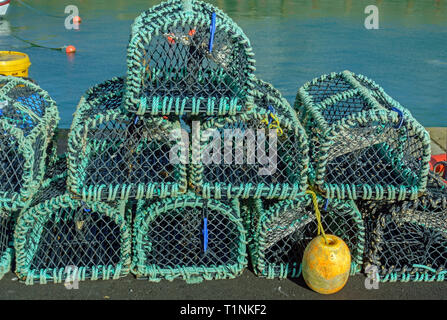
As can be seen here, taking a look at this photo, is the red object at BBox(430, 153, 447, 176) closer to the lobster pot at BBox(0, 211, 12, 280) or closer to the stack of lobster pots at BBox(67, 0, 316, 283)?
the stack of lobster pots at BBox(67, 0, 316, 283)

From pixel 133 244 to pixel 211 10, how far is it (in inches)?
61.5

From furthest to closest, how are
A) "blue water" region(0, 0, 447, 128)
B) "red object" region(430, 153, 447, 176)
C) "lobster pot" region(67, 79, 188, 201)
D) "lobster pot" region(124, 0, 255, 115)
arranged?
"blue water" region(0, 0, 447, 128), "red object" region(430, 153, 447, 176), "lobster pot" region(67, 79, 188, 201), "lobster pot" region(124, 0, 255, 115)

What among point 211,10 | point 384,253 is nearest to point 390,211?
point 384,253

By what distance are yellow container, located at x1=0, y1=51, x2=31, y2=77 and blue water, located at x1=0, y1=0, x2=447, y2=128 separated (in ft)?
5.34

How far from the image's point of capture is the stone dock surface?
313 centimetres

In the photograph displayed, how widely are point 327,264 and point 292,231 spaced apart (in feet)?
1.15

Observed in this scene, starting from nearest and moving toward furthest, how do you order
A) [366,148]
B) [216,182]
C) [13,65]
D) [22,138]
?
[22,138], [216,182], [366,148], [13,65]

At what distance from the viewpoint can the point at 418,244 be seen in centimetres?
343

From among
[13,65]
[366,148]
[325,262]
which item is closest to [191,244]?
[325,262]

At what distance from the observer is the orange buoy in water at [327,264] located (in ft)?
9.86

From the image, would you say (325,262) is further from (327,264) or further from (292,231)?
(292,231)

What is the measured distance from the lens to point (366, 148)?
374 cm

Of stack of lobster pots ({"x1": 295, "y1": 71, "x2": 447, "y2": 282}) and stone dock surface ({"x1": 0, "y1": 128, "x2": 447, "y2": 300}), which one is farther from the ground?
stack of lobster pots ({"x1": 295, "y1": 71, "x2": 447, "y2": 282})

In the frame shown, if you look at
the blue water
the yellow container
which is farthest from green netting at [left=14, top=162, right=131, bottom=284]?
the blue water
